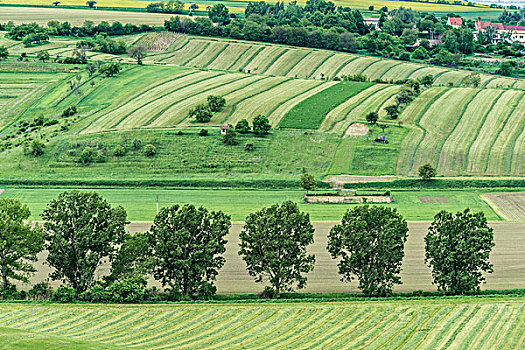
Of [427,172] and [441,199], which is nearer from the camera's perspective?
[441,199]

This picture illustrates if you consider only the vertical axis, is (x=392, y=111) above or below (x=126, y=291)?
above

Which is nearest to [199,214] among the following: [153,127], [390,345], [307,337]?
[307,337]

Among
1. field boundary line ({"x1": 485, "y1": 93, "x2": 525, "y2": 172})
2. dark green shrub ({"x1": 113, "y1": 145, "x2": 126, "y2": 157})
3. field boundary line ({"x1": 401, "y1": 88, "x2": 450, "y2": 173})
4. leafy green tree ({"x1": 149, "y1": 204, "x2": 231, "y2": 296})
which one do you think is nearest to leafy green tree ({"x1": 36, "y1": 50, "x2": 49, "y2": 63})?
dark green shrub ({"x1": 113, "y1": 145, "x2": 126, "y2": 157})

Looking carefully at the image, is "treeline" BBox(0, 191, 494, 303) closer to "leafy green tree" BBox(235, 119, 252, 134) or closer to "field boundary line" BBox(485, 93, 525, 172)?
"field boundary line" BBox(485, 93, 525, 172)

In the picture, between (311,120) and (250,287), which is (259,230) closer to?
(250,287)

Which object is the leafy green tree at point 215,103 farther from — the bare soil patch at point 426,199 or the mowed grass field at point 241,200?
the bare soil patch at point 426,199

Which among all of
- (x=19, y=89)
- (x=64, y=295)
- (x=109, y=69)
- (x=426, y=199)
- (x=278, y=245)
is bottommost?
(x=64, y=295)

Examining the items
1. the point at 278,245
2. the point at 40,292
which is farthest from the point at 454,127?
the point at 40,292

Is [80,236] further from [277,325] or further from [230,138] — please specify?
[230,138]
